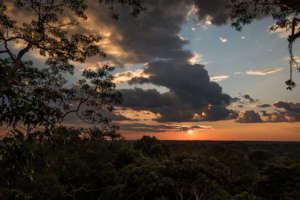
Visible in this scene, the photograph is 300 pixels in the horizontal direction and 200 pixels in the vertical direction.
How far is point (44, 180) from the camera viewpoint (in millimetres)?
20281

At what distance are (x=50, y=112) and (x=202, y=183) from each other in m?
15.8

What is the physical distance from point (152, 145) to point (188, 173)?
81.5 feet

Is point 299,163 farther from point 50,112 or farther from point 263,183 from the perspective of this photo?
point 50,112

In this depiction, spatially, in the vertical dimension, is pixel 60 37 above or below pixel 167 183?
above

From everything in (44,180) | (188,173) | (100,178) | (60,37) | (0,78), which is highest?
(60,37)

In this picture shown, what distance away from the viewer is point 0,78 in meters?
5.02

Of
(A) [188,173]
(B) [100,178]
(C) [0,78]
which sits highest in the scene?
(C) [0,78]

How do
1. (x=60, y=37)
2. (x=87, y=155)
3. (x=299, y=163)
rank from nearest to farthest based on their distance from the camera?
(x=60, y=37) < (x=299, y=163) < (x=87, y=155)

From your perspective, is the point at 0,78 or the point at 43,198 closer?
the point at 0,78

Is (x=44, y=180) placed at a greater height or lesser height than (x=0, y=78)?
lesser

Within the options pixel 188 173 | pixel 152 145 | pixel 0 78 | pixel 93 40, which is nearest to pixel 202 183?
pixel 188 173

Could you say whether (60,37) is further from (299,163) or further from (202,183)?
(299,163)

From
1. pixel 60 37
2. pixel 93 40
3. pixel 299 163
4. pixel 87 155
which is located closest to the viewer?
pixel 60 37

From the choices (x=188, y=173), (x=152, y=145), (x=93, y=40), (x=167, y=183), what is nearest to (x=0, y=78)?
(x=93, y=40)
